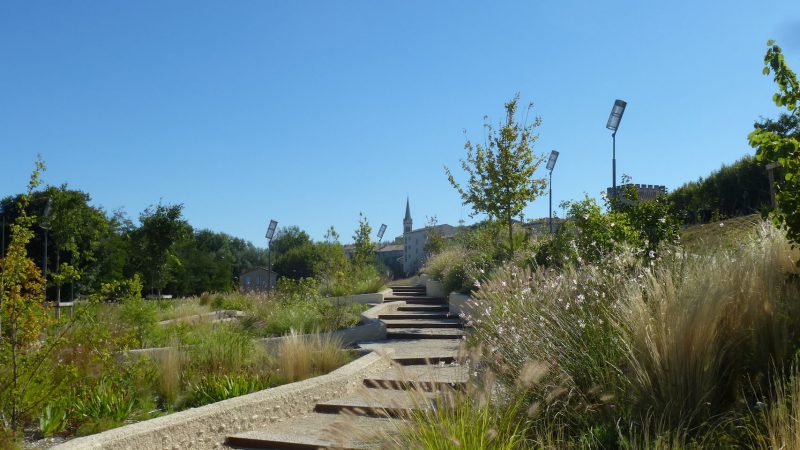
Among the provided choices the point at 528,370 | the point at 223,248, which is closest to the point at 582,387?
the point at 528,370

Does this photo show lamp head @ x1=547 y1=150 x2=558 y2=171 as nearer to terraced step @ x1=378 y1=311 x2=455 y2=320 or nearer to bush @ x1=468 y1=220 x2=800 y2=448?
terraced step @ x1=378 y1=311 x2=455 y2=320

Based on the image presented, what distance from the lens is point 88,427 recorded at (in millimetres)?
5078

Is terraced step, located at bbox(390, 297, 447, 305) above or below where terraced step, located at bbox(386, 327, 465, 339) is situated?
above

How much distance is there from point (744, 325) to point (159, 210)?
15704 mm

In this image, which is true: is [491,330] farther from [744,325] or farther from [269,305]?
[269,305]

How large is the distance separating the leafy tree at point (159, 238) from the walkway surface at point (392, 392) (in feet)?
22.1

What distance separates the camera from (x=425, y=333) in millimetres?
10750

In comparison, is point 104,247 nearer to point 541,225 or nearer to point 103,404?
point 541,225

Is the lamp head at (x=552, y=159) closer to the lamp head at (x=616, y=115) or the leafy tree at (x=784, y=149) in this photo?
the lamp head at (x=616, y=115)

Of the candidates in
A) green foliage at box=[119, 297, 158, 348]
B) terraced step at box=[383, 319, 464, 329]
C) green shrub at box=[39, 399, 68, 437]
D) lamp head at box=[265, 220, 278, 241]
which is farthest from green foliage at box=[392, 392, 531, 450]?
lamp head at box=[265, 220, 278, 241]

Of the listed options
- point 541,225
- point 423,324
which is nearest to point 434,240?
point 541,225

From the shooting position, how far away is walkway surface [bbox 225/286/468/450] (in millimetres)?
3605

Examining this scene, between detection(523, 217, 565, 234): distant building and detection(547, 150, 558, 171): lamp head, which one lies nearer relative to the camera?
detection(547, 150, 558, 171): lamp head

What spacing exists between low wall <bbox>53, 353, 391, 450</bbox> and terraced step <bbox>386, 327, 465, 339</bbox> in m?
3.27
